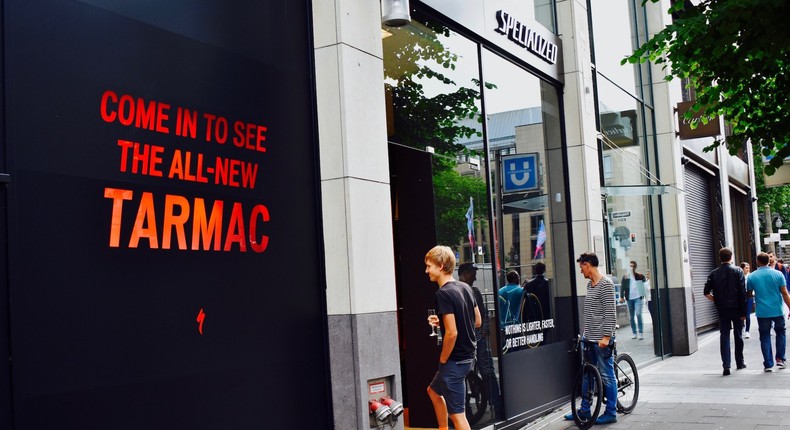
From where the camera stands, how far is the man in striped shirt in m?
8.77

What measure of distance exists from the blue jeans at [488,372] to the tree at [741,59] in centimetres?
354

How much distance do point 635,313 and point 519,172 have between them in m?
5.50

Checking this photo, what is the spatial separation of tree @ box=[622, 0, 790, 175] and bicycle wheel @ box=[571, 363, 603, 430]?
116 inches

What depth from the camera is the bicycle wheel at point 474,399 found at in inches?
327

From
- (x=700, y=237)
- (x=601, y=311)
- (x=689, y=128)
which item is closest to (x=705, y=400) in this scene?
(x=601, y=311)

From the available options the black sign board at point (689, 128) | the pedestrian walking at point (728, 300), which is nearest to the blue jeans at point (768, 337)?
the pedestrian walking at point (728, 300)

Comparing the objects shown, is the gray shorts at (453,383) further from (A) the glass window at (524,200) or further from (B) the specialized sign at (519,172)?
(B) the specialized sign at (519,172)

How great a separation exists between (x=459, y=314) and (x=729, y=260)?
788 cm

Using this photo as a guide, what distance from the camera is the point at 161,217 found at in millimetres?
4938

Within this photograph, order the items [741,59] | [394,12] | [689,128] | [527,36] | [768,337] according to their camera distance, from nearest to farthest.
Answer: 1. [394,12]
2. [741,59]
3. [527,36]
4. [768,337]
5. [689,128]

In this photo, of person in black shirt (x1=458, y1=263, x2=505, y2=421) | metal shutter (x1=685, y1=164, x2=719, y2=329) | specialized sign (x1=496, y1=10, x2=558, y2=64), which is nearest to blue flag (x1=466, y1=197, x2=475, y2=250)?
person in black shirt (x1=458, y1=263, x2=505, y2=421)

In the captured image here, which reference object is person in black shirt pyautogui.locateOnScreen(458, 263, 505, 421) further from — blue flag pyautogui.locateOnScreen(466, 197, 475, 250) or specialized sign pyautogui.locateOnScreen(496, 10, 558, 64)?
specialized sign pyautogui.locateOnScreen(496, 10, 558, 64)

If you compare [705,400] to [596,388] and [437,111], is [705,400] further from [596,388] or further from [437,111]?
[437,111]

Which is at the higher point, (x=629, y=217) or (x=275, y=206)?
(x=629, y=217)
